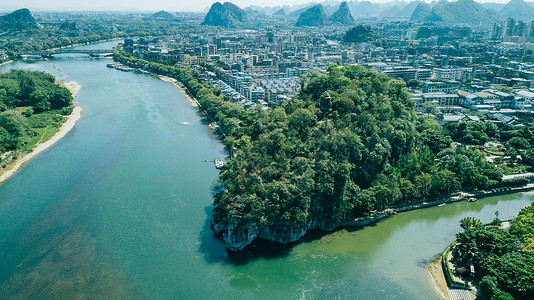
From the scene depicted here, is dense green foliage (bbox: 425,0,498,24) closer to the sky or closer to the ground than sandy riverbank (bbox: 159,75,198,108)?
closer to the sky

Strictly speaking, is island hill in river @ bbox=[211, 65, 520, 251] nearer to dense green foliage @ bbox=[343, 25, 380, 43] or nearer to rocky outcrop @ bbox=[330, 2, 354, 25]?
dense green foliage @ bbox=[343, 25, 380, 43]

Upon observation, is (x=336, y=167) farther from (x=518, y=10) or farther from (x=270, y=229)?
(x=518, y=10)

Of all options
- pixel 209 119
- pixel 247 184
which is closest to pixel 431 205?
pixel 247 184

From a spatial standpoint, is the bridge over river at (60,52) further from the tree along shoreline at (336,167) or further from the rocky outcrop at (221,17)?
the rocky outcrop at (221,17)

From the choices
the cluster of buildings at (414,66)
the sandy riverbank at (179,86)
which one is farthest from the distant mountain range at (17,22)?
the sandy riverbank at (179,86)

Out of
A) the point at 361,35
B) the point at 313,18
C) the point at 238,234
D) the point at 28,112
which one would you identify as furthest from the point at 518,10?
the point at 238,234

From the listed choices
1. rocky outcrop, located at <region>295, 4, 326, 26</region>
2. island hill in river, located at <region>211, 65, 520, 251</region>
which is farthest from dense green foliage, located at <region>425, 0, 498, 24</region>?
island hill in river, located at <region>211, 65, 520, 251</region>
